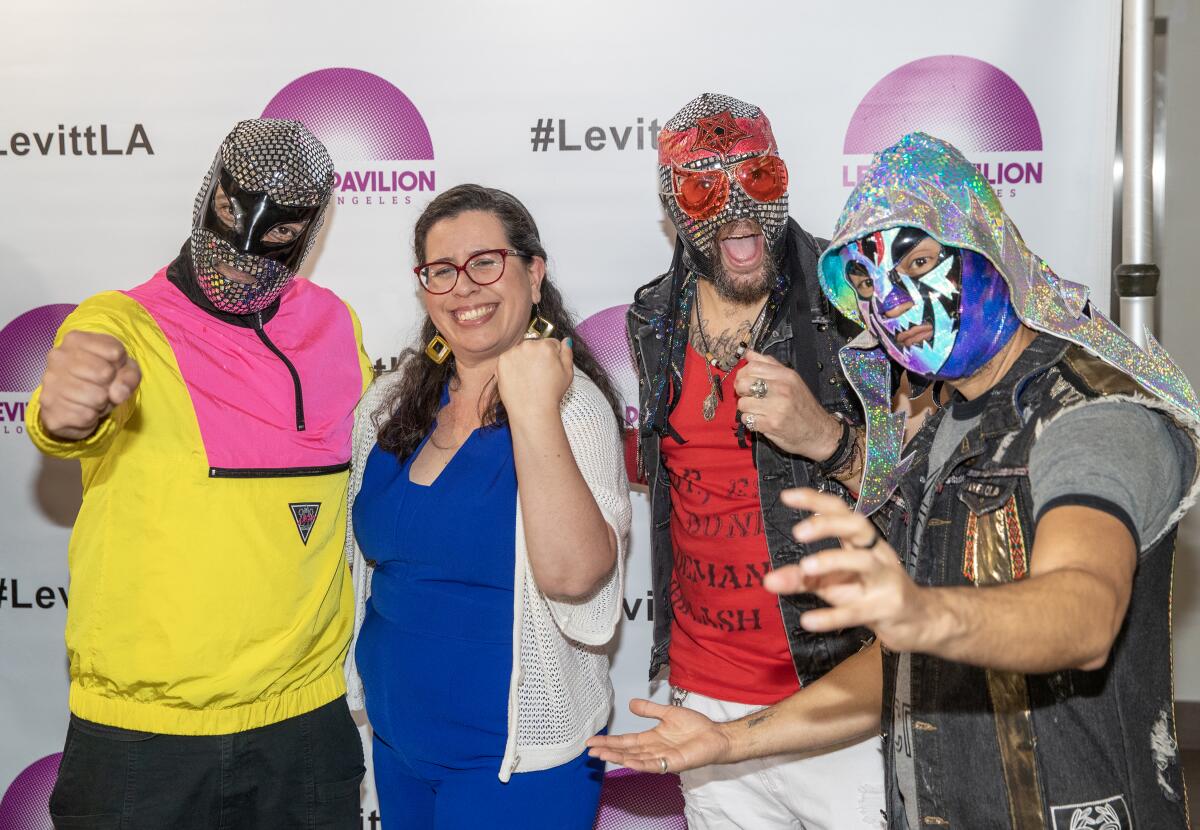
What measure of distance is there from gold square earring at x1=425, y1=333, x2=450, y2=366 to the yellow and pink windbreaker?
286mm

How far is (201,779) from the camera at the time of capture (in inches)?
78.5

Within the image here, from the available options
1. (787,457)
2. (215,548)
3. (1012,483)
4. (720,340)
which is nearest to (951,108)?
(720,340)

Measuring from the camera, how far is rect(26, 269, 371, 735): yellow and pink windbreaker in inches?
77.4

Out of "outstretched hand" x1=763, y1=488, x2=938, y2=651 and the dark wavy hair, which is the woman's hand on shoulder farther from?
"outstretched hand" x1=763, y1=488, x2=938, y2=651

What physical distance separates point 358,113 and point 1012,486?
2123 mm

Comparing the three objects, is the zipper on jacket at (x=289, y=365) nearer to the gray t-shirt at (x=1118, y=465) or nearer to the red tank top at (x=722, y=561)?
the red tank top at (x=722, y=561)

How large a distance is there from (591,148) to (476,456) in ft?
3.78

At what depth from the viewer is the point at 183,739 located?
1986mm

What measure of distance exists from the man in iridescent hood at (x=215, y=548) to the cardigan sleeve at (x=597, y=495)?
535 millimetres

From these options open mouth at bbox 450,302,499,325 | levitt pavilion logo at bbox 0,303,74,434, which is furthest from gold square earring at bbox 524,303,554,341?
levitt pavilion logo at bbox 0,303,74,434

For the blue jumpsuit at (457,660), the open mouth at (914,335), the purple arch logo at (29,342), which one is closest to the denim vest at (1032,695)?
the open mouth at (914,335)

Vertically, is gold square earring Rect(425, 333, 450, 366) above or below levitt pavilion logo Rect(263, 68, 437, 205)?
below

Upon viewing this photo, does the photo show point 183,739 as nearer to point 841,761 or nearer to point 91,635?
point 91,635

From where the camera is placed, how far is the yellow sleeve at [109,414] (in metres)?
1.78
